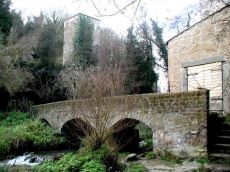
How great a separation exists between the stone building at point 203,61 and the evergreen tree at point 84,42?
442 inches

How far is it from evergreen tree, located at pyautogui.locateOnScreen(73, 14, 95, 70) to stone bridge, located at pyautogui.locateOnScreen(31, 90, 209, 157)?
43.5 feet

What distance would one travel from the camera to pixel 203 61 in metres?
13.0

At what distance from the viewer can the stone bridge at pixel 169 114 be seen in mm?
9680

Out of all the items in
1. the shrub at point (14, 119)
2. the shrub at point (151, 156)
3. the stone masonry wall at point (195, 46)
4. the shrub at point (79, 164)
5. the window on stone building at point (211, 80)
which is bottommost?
the shrub at point (151, 156)

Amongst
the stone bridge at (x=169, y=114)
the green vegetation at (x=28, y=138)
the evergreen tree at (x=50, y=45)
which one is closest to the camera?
the stone bridge at (x=169, y=114)

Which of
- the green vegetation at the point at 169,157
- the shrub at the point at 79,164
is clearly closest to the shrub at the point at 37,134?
the shrub at the point at 79,164

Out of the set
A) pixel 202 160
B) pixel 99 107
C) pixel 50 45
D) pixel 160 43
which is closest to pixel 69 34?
pixel 50 45

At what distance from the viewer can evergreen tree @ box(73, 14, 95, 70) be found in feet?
82.6

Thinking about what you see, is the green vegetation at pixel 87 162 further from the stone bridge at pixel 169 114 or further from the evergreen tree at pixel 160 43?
the evergreen tree at pixel 160 43

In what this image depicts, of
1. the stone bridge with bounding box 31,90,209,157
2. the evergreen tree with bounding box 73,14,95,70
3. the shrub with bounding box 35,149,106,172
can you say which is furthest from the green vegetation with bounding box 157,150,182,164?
the evergreen tree with bounding box 73,14,95,70

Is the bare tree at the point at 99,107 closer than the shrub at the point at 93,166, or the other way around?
the shrub at the point at 93,166

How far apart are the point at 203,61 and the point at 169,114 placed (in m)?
3.73

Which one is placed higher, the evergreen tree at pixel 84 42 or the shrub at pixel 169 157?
the evergreen tree at pixel 84 42

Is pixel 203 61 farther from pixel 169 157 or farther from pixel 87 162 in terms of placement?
pixel 87 162
